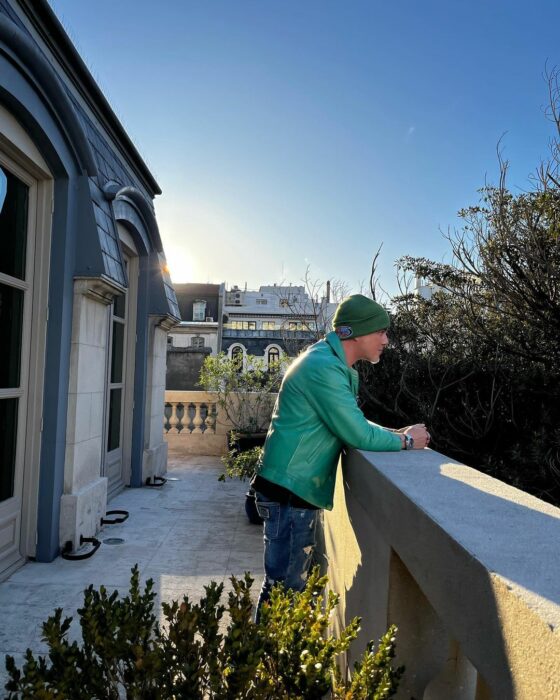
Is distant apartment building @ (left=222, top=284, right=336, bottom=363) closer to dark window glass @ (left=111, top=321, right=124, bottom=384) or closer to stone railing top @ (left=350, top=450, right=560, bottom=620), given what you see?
dark window glass @ (left=111, top=321, right=124, bottom=384)

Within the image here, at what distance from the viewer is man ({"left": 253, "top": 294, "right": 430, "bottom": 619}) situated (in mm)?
2160

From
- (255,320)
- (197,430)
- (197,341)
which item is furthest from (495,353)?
(255,320)

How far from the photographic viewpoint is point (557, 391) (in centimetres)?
620

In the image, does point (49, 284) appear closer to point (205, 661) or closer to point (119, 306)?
point (119, 306)

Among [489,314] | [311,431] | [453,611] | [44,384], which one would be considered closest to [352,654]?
[311,431]

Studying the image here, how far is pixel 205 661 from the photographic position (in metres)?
1.39

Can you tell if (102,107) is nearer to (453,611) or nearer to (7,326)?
(7,326)

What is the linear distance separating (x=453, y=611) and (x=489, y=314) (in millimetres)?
6792

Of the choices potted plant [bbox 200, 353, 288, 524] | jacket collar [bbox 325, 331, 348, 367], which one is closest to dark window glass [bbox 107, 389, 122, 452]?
potted plant [bbox 200, 353, 288, 524]

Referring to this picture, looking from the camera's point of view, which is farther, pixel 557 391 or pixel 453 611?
pixel 557 391

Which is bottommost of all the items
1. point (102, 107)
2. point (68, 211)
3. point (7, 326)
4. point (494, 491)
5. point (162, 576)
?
point (162, 576)

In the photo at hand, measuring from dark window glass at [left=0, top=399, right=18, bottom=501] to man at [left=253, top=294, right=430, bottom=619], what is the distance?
249 cm

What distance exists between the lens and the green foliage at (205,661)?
1281 mm

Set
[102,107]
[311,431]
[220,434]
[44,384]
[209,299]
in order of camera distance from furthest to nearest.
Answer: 1. [209,299]
2. [220,434]
3. [102,107]
4. [44,384]
5. [311,431]
